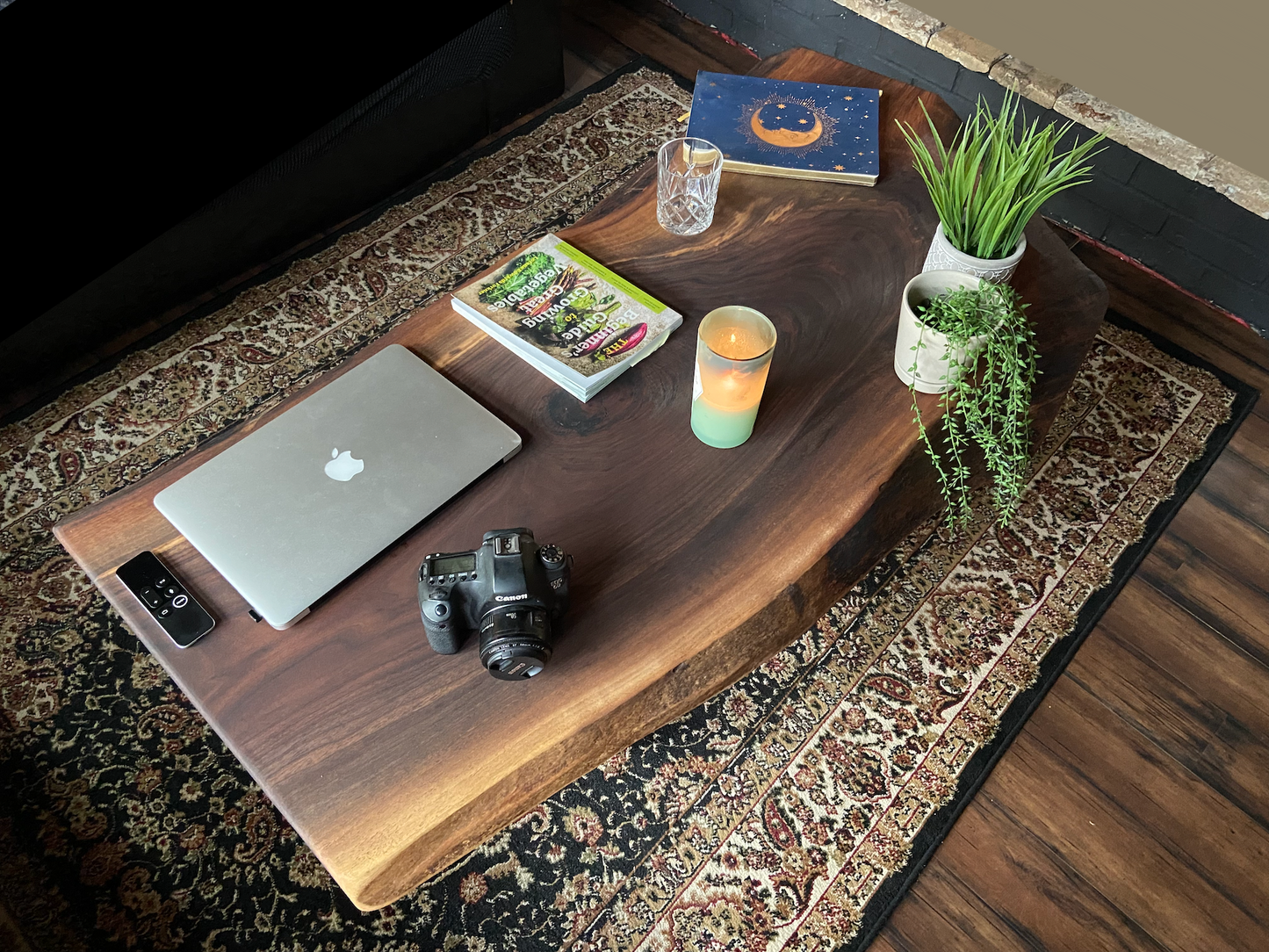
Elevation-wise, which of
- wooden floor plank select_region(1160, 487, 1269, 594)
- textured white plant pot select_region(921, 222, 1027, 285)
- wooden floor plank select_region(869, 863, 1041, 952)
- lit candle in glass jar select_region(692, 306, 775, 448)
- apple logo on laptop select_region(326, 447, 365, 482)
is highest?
textured white plant pot select_region(921, 222, 1027, 285)

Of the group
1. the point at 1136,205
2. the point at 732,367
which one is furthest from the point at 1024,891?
the point at 1136,205

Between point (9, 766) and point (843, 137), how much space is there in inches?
65.7

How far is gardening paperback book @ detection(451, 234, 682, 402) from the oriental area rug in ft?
2.04

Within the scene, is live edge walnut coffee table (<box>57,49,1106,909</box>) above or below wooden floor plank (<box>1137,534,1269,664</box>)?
above

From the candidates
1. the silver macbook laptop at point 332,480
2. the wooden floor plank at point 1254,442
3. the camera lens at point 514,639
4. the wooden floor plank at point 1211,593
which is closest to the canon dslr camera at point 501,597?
the camera lens at point 514,639

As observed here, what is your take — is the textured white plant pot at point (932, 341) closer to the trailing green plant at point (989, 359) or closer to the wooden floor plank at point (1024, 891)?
the trailing green plant at point (989, 359)

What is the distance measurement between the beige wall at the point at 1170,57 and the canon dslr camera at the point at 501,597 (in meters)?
1.77

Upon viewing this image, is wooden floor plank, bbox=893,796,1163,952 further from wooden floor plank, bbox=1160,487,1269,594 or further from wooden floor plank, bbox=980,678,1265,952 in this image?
wooden floor plank, bbox=1160,487,1269,594

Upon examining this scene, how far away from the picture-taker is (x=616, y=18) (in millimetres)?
2564

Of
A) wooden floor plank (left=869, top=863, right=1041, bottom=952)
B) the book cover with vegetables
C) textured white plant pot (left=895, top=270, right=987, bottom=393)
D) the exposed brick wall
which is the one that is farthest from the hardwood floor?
the book cover with vegetables

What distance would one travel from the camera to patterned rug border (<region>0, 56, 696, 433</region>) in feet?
5.67

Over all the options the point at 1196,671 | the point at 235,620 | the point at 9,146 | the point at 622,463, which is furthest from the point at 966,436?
the point at 9,146

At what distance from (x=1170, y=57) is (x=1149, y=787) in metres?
1.48

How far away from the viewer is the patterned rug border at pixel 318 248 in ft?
5.67
